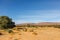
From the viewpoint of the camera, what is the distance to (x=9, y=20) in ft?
180

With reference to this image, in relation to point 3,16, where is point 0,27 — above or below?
below

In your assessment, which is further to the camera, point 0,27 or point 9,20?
point 9,20

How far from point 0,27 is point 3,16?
16.2 ft

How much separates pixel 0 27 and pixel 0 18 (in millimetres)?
3435

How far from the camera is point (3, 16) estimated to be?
54.6 m

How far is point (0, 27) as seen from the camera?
5144cm

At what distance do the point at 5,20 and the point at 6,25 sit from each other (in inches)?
72.4

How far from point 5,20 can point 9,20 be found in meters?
2.06

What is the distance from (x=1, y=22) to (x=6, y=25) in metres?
2.08

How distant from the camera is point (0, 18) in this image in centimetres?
5297

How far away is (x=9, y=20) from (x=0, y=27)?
195 inches

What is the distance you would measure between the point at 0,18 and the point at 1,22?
178 cm

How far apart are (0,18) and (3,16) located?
1915mm
